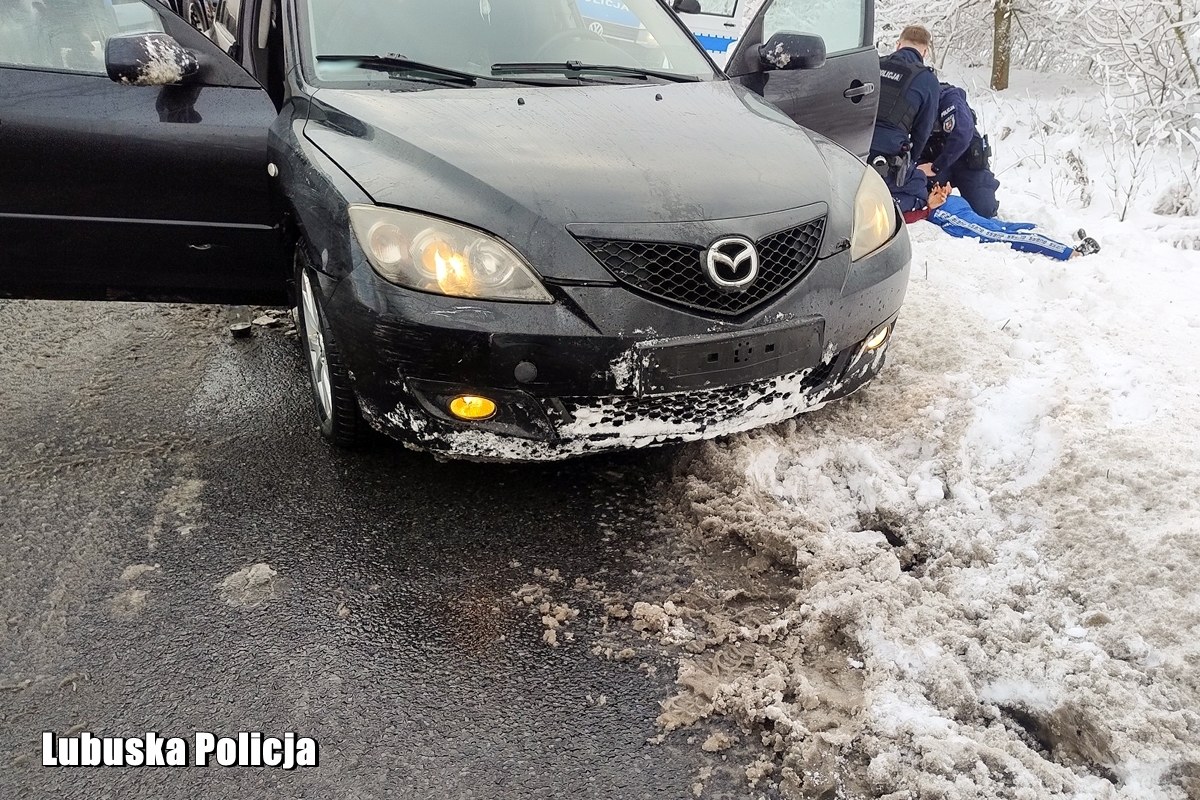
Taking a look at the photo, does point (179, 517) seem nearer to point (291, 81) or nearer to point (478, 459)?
point (478, 459)

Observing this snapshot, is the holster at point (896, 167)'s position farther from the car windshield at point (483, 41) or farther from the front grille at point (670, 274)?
the front grille at point (670, 274)

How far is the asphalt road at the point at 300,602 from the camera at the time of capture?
203 centimetres

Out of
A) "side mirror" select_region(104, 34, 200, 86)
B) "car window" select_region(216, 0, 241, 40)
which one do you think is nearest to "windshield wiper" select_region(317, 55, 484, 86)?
"side mirror" select_region(104, 34, 200, 86)

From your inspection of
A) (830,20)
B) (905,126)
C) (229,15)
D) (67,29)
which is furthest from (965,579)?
(905,126)

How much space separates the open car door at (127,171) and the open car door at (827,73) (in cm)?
216

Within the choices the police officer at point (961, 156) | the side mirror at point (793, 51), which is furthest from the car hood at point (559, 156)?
the police officer at point (961, 156)

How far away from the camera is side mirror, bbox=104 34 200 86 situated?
306 cm

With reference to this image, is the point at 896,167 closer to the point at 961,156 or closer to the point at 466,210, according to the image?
the point at 961,156

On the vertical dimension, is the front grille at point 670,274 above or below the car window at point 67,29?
below

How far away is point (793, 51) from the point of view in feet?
13.1

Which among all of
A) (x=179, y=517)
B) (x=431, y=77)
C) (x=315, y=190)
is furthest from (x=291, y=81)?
(x=179, y=517)

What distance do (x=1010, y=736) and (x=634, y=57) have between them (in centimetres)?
286

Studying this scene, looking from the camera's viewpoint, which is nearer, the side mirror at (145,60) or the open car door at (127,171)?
the side mirror at (145,60)

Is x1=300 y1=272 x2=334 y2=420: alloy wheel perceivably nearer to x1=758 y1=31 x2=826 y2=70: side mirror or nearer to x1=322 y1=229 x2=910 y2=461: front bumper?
x1=322 y1=229 x2=910 y2=461: front bumper
